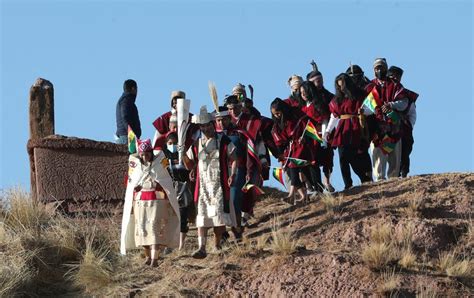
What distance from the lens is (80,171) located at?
28.1m

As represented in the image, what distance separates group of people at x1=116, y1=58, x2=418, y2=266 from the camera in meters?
24.3

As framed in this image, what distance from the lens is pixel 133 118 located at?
27.7 m

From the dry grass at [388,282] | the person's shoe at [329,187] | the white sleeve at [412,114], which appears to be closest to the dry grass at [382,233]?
the dry grass at [388,282]

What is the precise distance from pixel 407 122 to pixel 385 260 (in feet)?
15.5

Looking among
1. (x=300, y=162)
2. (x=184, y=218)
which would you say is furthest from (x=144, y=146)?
(x=300, y=162)

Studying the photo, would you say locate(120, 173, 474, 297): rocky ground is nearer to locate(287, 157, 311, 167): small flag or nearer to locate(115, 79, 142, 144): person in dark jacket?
locate(287, 157, 311, 167): small flag

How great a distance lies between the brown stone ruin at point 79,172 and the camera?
27984mm

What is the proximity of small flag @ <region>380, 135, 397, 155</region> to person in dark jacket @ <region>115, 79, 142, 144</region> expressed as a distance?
3.73 m

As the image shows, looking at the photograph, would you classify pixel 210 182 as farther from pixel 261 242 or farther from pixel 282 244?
pixel 282 244

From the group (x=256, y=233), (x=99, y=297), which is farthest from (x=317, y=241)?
(x=99, y=297)

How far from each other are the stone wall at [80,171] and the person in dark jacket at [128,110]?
41cm

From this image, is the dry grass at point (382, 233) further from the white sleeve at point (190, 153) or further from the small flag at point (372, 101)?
the small flag at point (372, 101)

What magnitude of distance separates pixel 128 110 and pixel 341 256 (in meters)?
5.41

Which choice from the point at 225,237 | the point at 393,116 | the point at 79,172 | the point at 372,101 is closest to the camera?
the point at 225,237
